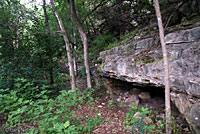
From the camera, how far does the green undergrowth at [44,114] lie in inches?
126

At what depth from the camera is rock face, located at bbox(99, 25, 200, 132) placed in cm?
278

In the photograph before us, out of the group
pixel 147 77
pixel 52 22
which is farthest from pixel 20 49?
pixel 147 77

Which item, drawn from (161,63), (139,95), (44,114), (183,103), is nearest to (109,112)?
(139,95)

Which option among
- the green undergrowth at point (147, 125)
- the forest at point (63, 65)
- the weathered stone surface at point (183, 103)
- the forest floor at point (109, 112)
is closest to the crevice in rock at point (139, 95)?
the forest floor at point (109, 112)

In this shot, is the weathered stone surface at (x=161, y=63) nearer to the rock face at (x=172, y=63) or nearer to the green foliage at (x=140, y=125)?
the rock face at (x=172, y=63)

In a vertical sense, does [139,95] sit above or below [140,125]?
below

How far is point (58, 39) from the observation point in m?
7.78

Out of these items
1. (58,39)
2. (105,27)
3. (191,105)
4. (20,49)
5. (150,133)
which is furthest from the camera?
(105,27)

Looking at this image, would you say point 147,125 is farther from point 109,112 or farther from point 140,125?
point 109,112

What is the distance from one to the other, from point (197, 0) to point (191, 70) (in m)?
2.67

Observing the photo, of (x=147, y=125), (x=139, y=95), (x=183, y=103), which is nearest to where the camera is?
(x=183, y=103)

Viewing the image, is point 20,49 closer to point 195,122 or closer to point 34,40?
point 34,40

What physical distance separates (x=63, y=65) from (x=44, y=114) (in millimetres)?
4840

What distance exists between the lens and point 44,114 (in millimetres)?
3627
